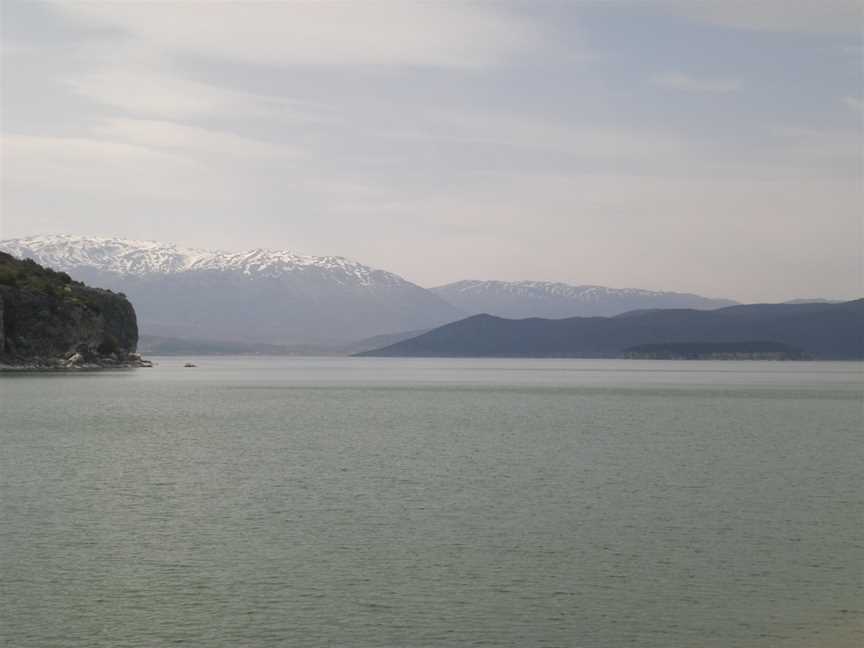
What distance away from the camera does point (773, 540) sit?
4075 cm

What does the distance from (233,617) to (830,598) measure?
18.2m

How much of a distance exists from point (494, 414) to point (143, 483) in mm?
67866

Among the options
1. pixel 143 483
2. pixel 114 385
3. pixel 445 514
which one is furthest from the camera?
pixel 114 385

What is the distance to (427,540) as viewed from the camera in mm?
39938

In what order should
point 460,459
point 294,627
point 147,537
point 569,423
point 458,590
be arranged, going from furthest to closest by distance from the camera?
point 569,423 → point 460,459 → point 147,537 → point 458,590 → point 294,627

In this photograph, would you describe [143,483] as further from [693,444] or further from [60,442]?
[693,444]

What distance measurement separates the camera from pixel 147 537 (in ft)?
131

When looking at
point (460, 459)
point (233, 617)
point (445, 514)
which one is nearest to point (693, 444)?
point (460, 459)

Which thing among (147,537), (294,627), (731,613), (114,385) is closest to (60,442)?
(147,537)

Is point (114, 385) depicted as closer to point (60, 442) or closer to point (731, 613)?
point (60, 442)

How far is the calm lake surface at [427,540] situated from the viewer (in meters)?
28.8

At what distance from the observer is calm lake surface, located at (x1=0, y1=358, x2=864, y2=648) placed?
94.4 ft

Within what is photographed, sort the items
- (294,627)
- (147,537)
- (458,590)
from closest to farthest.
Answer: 1. (294,627)
2. (458,590)
3. (147,537)

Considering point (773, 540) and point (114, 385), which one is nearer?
point (773, 540)
